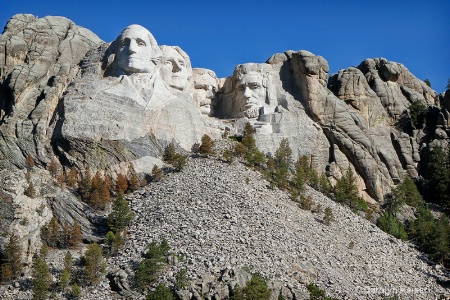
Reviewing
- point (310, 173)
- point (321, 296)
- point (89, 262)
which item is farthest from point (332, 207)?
point (89, 262)

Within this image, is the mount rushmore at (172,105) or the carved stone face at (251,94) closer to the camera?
the mount rushmore at (172,105)

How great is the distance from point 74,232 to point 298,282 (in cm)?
1363

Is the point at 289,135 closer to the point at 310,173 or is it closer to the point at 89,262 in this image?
the point at 310,173

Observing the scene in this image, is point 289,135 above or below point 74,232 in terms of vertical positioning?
above

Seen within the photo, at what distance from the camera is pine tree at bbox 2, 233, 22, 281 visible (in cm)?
4962

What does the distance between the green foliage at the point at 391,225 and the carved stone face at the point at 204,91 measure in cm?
1673

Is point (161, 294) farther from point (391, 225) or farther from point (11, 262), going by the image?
point (391, 225)

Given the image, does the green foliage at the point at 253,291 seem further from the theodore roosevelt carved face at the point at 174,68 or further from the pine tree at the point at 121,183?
the theodore roosevelt carved face at the point at 174,68

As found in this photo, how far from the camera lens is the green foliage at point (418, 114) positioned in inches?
3022

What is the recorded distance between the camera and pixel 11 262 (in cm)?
5006

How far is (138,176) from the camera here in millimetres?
60344

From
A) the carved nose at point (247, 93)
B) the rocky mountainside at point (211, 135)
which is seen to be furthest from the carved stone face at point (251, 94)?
the rocky mountainside at point (211, 135)

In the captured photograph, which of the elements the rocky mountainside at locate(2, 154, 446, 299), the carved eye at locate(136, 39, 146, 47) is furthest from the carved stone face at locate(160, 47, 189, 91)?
the rocky mountainside at locate(2, 154, 446, 299)

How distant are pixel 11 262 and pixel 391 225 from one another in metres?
26.9
